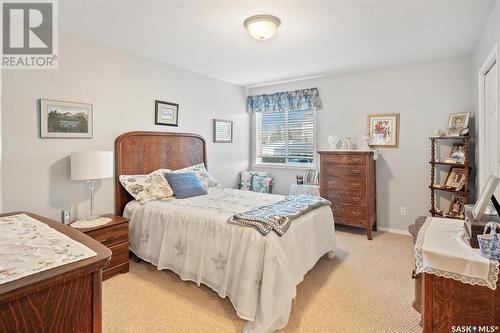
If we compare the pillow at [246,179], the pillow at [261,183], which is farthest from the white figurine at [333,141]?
the pillow at [246,179]

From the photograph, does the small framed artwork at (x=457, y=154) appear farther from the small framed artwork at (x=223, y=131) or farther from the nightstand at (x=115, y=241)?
the nightstand at (x=115, y=241)

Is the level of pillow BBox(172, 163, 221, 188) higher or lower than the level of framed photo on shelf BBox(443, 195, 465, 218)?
higher

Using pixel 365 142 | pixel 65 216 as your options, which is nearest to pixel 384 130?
pixel 365 142

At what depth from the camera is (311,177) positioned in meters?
4.77

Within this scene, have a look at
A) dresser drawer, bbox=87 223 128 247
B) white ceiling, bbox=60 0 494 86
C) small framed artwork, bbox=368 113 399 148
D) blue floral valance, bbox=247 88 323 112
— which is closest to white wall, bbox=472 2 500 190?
white ceiling, bbox=60 0 494 86

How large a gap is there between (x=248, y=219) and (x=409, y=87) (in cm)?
327

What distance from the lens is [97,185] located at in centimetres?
315

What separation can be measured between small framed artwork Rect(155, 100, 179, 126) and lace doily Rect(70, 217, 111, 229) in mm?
1505

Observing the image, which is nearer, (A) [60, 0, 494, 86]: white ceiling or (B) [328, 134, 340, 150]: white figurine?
(A) [60, 0, 494, 86]: white ceiling

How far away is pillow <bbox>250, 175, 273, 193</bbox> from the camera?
4965 millimetres

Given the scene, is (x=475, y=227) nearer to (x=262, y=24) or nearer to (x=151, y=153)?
(x=262, y=24)

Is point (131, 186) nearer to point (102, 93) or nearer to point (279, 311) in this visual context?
point (102, 93)

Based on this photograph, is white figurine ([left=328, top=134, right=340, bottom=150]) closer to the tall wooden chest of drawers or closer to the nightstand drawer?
the tall wooden chest of drawers

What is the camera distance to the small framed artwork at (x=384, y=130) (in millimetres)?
4031
